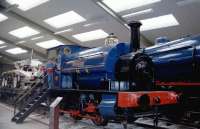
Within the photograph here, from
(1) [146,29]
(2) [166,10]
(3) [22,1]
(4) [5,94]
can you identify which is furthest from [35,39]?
(2) [166,10]

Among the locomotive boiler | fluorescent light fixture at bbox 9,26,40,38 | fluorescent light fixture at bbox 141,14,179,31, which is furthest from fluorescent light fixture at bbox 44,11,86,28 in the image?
the locomotive boiler

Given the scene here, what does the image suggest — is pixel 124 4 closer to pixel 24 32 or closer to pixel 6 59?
pixel 24 32

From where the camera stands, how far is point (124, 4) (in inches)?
439

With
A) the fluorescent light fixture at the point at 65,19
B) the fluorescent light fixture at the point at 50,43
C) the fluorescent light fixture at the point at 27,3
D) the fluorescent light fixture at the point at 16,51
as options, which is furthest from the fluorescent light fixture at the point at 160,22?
the fluorescent light fixture at the point at 16,51

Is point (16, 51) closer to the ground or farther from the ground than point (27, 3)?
closer to the ground

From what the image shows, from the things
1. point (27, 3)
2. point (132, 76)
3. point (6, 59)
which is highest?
point (27, 3)

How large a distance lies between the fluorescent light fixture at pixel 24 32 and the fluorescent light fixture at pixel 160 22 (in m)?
7.69

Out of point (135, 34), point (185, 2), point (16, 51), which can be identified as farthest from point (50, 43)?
point (135, 34)

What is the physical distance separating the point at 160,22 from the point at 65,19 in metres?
5.21

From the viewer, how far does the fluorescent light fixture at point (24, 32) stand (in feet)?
54.7

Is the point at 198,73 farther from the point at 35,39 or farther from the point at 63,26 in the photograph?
the point at 35,39

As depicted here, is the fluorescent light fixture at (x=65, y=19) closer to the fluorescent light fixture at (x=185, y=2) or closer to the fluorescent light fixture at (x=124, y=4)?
the fluorescent light fixture at (x=124, y=4)

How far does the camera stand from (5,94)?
53.1ft

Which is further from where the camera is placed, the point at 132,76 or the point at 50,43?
the point at 50,43
